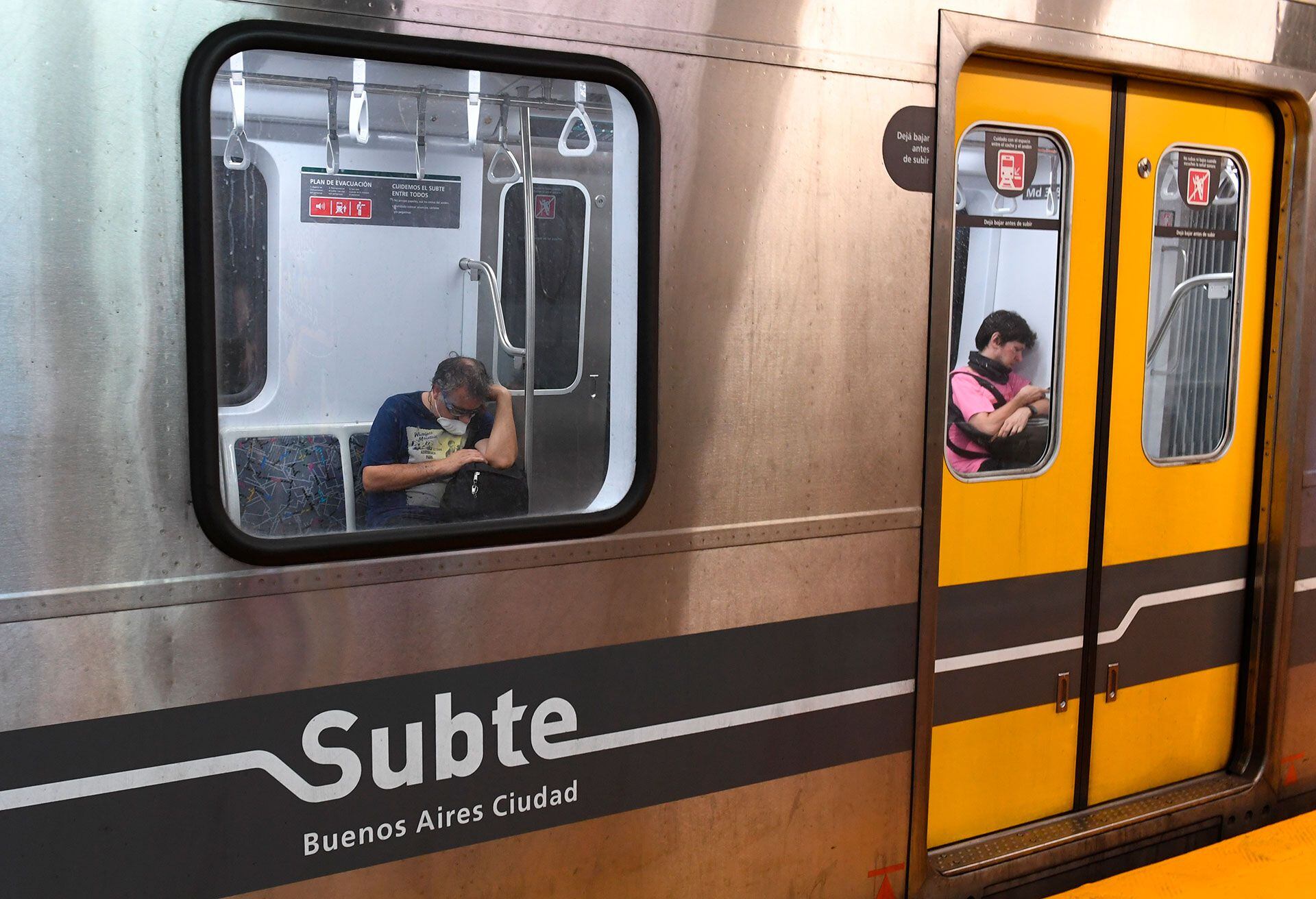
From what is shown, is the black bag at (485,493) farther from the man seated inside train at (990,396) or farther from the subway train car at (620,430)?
the man seated inside train at (990,396)

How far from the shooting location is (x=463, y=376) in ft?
7.38

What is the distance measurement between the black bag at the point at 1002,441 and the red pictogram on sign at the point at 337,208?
1.55 metres

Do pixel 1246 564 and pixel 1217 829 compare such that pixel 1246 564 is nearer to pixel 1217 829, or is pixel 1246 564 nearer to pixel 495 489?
pixel 1217 829

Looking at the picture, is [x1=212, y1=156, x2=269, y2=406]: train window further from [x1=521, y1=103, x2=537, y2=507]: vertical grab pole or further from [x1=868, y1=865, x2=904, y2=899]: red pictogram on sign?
[x1=868, y1=865, x2=904, y2=899]: red pictogram on sign

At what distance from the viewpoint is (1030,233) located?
2979mm

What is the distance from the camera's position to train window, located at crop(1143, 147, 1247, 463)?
3.23m

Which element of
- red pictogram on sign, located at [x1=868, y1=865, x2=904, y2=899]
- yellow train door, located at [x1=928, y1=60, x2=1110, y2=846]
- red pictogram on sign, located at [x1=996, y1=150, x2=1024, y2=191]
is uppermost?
red pictogram on sign, located at [x1=996, y1=150, x2=1024, y2=191]

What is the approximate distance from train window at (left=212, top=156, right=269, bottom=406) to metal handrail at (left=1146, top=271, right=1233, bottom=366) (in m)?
2.46

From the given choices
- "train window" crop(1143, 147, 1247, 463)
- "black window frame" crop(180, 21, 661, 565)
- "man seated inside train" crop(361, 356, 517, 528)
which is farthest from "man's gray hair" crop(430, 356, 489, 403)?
"train window" crop(1143, 147, 1247, 463)

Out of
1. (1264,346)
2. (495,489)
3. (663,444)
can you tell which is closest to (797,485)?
(663,444)

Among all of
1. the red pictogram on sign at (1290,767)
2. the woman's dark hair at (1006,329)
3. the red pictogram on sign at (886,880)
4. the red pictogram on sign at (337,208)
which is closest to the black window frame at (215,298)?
the red pictogram on sign at (337,208)

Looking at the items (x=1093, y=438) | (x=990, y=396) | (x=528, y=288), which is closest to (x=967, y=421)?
(x=990, y=396)

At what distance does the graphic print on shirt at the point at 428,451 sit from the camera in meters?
2.20

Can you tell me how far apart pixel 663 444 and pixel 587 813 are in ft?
2.63
